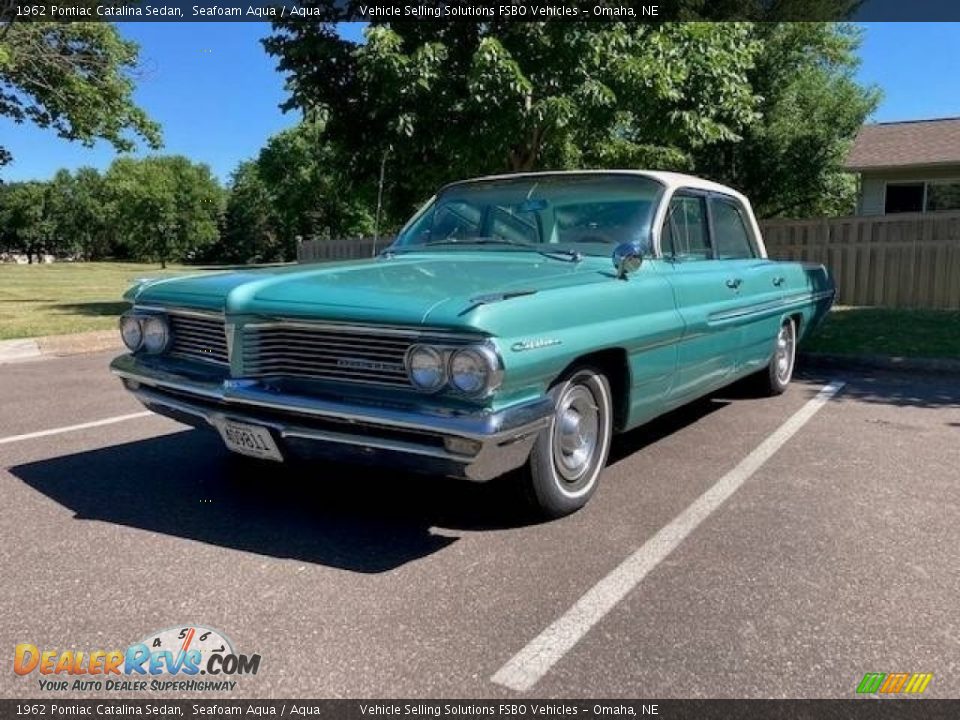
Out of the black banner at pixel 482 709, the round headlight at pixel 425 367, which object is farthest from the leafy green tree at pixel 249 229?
the black banner at pixel 482 709

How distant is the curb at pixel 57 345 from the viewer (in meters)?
9.57

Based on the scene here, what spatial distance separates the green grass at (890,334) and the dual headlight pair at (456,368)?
6.90 metres

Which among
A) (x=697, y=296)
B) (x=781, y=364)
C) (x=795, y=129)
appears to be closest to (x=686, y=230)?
(x=697, y=296)

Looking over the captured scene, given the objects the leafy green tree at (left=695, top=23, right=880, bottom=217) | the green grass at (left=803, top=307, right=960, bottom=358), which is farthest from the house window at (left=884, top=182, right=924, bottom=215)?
the green grass at (left=803, top=307, right=960, bottom=358)

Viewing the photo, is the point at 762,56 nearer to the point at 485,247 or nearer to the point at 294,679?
the point at 485,247

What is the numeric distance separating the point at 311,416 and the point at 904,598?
2426mm

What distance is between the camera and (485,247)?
4.74 meters

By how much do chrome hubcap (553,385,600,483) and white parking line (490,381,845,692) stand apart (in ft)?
1.61

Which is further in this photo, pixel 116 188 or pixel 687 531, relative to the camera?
pixel 116 188

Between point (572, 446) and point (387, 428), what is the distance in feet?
3.32

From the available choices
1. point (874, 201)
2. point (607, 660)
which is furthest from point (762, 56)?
point (607, 660)

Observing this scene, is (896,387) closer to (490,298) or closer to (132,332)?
(490,298)

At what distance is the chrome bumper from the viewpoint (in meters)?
3.13

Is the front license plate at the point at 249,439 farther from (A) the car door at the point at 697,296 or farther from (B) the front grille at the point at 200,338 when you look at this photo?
(A) the car door at the point at 697,296
